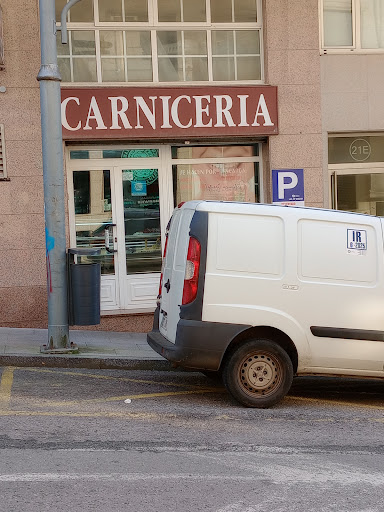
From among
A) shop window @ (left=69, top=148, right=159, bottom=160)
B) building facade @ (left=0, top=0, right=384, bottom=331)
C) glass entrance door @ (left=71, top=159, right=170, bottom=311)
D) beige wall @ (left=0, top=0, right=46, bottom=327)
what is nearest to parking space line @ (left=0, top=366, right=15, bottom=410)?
beige wall @ (left=0, top=0, right=46, bottom=327)

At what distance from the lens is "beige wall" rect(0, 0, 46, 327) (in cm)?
1211

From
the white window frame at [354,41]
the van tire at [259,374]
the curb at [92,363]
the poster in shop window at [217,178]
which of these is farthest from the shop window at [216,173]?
the van tire at [259,374]

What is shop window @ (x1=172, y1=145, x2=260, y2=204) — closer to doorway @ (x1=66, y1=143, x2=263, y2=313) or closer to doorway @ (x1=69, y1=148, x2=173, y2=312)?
doorway @ (x1=66, y1=143, x2=263, y2=313)

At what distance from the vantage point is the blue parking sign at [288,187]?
12992mm

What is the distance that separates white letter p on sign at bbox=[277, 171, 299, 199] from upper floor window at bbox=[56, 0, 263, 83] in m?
1.60

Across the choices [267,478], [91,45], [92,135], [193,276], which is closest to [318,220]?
[193,276]

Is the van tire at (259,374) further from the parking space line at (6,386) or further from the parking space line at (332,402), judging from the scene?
the parking space line at (6,386)

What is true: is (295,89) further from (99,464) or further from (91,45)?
(99,464)

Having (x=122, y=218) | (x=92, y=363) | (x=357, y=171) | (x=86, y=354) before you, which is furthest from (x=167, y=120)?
(x=92, y=363)

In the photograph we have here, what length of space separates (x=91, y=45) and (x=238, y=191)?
3.25m

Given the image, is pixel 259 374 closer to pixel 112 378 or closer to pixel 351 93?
pixel 112 378

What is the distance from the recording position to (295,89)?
12.9m

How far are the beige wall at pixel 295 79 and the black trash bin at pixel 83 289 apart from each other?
4.19m

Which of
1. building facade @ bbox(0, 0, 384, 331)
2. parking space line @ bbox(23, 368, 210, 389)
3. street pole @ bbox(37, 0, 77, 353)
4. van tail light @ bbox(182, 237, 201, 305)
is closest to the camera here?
van tail light @ bbox(182, 237, 201, 305)
